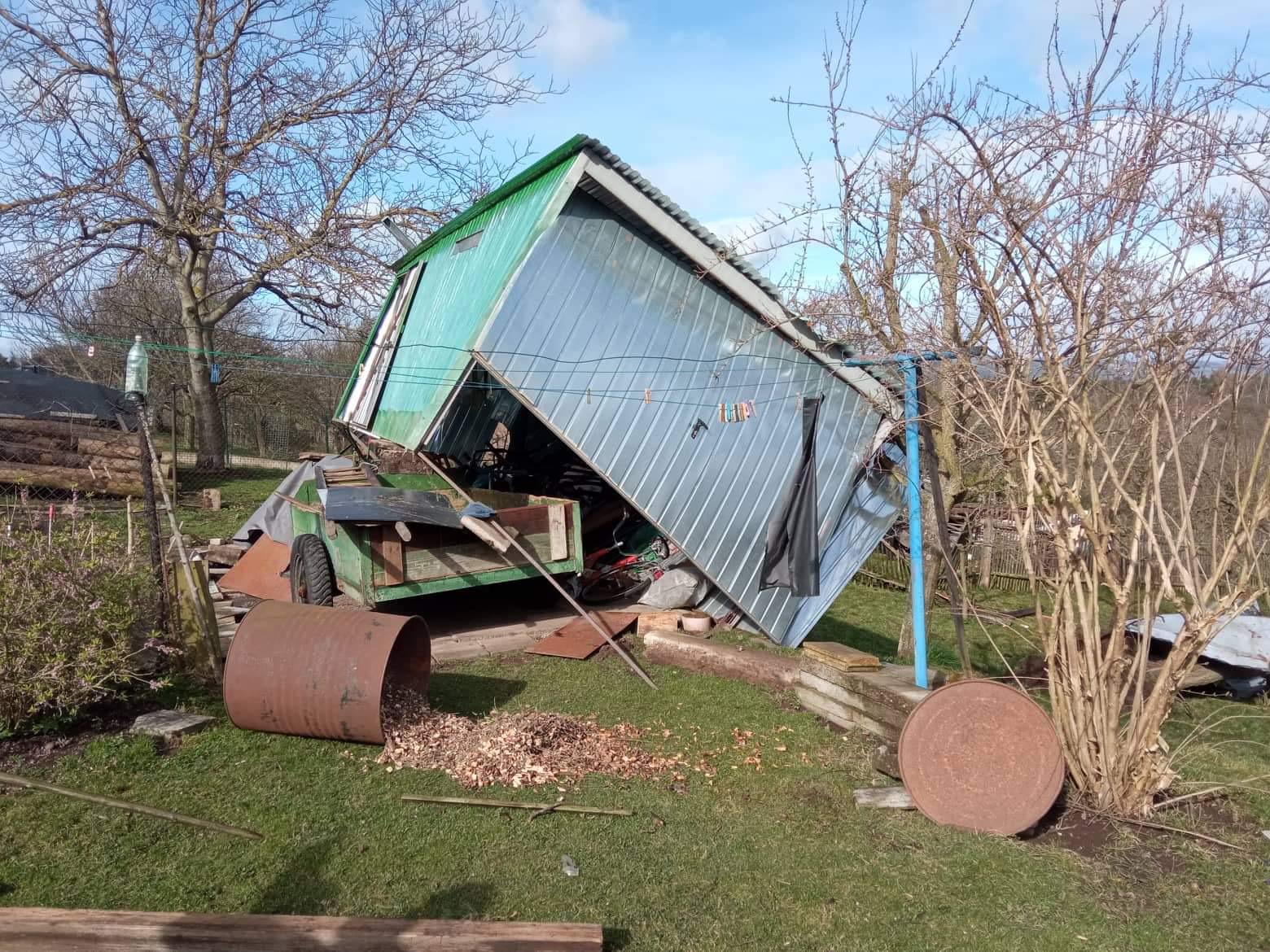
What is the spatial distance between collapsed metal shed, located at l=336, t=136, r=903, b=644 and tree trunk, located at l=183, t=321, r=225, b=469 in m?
11.1

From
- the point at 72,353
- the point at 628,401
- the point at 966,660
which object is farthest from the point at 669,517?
the point at 72,353

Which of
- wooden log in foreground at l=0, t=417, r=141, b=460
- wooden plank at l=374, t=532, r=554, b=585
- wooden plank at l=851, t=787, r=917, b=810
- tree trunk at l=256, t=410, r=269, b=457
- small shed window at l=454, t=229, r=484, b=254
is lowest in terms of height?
wooden plank at l=851, t=787, r=917, b=810

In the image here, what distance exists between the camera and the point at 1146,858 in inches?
173

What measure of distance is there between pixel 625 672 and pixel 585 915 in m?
3.91

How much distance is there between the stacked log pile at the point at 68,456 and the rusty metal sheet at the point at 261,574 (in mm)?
5481

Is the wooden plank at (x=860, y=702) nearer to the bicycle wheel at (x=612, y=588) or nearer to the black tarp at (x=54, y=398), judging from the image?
the bicycle wheel at (x=612, y=588)

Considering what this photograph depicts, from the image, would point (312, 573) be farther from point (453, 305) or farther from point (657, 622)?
point (453, 305)

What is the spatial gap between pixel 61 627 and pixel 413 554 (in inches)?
120

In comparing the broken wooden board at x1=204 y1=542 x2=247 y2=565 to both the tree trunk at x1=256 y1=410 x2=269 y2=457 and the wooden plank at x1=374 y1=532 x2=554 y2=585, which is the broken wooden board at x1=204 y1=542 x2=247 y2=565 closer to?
the wooden plank at x1=374 y1=532 x2=554 y2=585

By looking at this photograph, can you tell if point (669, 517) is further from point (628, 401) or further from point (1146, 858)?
point (1146, 858)

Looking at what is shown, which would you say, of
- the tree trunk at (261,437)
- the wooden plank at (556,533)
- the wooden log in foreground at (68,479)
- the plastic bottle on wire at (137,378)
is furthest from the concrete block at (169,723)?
the tree trunk at (261,437)

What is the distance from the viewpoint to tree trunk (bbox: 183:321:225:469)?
733 inches

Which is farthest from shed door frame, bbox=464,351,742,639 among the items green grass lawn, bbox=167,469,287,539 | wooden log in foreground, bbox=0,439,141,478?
wooden log in foreground, bbox=0,439,141,478

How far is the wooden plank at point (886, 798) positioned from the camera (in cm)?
501
